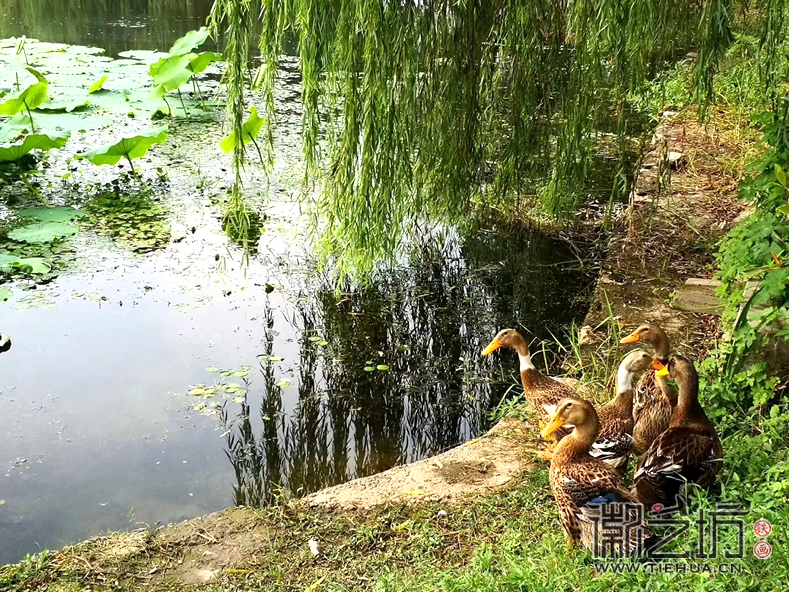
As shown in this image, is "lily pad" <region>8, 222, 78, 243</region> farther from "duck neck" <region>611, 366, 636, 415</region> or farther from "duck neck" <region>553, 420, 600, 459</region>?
"duck neck" <region>553, 420, 600, 459</region>

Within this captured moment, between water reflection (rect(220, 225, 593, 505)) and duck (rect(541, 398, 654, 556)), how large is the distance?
1496 millimetres

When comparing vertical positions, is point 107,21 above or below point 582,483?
above

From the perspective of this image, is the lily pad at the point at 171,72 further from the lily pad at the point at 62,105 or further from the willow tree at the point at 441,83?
the willow tree at the point at 441,83

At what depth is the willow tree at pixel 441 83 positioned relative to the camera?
3338 mm

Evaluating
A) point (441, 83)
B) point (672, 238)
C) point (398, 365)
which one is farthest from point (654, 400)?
point (672, 238)

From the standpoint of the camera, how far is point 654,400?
3.17 metres

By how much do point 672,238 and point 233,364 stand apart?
10.3 ft

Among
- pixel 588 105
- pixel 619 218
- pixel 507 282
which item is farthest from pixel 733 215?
pixel 588 105

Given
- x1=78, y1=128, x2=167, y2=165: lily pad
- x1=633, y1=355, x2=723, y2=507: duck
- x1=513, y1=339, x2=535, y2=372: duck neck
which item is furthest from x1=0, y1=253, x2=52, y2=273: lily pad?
x1=633, y1=355, x2=723, y2=507: duck

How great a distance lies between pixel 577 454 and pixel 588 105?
2.11m

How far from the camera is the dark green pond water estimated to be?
151 inches

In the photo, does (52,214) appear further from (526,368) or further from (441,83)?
(526,368)
